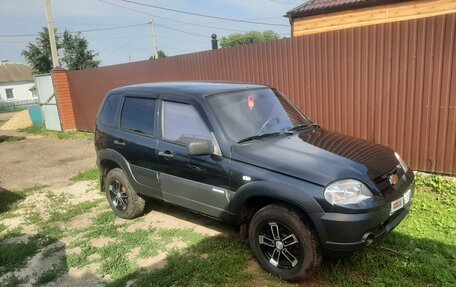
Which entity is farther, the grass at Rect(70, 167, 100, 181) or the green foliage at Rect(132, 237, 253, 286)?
the grass at Rect(70, 167, 100, 181)

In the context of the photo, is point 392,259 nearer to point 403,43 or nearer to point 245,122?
point 245,122

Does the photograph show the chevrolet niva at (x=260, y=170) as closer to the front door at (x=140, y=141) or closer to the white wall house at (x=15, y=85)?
the front door at (x=140, y=141)

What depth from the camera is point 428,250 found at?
3709mm

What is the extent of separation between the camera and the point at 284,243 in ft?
10.8

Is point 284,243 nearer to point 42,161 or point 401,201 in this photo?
point 401,201

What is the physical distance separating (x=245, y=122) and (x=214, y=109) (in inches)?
14.1

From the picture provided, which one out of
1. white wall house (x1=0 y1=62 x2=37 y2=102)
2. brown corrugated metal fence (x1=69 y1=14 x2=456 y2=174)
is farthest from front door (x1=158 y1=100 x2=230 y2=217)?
white wall house (x1=0 y1=62 x2=37 y2=102)

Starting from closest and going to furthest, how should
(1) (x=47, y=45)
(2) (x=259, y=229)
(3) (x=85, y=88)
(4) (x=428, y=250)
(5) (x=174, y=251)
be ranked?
(2) (x=259, y=229)
(4) (x=428, y=250)
(5) (x=174, y=251)
(3) (x=85, y=88)
(1) (x=47, y=45)

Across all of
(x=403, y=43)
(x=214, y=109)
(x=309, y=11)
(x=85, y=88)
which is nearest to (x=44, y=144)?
(x=85, y=88)

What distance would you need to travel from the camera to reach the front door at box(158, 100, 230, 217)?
3.68m

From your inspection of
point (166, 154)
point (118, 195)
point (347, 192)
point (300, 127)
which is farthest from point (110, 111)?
point (347, 192)

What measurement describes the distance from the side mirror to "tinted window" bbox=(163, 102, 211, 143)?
0.17m

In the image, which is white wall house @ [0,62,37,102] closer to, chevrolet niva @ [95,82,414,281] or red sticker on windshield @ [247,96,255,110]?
chevrolet niva @ [95,82,414,281]

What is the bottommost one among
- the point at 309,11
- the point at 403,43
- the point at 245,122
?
the point at 245,122
